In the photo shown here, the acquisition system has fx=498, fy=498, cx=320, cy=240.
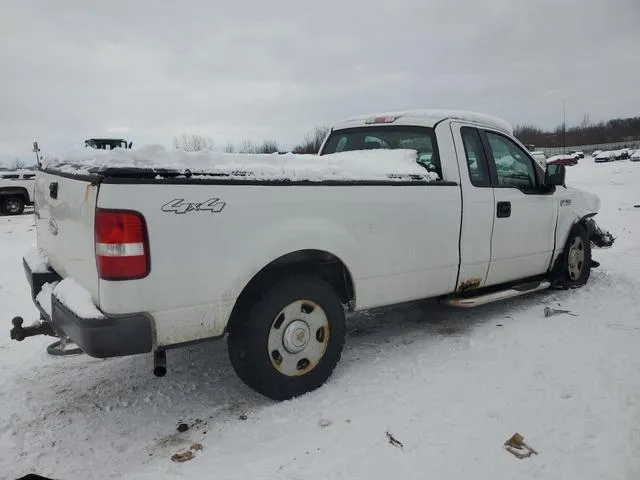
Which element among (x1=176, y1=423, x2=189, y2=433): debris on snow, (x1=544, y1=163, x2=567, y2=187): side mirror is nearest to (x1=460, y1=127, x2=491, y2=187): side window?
(x1=544, y1=163, x2=567, y2=187): side mirror

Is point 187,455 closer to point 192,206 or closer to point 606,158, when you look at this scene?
point 192,206

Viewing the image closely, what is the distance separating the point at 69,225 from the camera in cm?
295

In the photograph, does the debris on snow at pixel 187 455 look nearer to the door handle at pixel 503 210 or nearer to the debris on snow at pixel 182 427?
the debris on snow at pixel 182 427

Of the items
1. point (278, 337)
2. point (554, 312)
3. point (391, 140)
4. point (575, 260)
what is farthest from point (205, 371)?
point (575, 260)

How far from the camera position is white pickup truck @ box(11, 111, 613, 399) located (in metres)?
2.60

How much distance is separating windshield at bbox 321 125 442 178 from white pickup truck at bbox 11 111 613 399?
0.02m

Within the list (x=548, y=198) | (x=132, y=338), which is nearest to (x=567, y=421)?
(x=132, y=338)

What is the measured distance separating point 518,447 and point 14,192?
1850 cm

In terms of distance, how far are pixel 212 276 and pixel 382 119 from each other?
2.67 meters

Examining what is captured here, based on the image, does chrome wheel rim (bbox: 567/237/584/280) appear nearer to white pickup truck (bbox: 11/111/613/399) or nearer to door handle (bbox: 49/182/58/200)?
white pickup truck (bbox: 11/111/613/399)

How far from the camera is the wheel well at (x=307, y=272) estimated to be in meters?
3.09

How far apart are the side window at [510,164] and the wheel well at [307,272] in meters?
1.89

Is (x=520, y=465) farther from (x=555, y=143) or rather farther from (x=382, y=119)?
(x=555, y=143)

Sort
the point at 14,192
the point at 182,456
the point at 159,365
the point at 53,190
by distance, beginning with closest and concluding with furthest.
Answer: the point at 182,456
the point at 159,365
the point at 53,190
the point at 14,192
